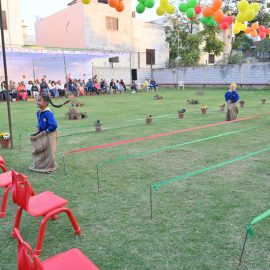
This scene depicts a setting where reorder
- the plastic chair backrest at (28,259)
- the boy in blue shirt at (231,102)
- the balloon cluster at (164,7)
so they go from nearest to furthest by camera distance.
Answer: the plastic chair backrest at (28,259) → the boy in blue shirt at (231,102) → the balloon cluster at (164,7)

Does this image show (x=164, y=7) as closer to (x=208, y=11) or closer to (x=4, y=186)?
(x=208, y=11)

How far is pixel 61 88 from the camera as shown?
23203mm

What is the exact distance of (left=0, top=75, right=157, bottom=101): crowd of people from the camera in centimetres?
2078

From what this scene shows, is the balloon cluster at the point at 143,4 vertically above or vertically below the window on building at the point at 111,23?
below

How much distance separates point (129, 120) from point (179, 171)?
19.5 ft

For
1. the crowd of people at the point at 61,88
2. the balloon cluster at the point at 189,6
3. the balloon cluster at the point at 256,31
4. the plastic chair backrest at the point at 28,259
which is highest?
the balloon cluster at the point at 189,6

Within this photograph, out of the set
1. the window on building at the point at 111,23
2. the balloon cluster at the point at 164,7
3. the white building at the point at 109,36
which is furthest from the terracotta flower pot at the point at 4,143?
the window on building at the point at 111,23

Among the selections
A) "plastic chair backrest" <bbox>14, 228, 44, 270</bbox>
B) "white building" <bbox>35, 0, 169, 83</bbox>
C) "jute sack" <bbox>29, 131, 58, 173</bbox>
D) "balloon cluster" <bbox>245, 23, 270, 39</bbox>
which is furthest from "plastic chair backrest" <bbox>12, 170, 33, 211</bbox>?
"white building" <bbox>35, 0, 169, 83</bbox>

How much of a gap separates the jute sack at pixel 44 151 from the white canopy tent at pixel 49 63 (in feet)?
52.7

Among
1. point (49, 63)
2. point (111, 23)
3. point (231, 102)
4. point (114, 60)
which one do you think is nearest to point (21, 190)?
point (231, 102)

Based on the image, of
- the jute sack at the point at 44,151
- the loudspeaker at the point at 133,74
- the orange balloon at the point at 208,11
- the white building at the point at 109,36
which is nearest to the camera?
the jute sack at the point at 44,151

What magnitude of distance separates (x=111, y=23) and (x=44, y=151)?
27391 mm

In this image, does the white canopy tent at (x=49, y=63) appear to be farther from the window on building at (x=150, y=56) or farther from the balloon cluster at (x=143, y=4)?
the balloon cluster at (x=143, y=4)

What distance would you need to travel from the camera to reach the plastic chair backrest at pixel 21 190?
2861 mm
